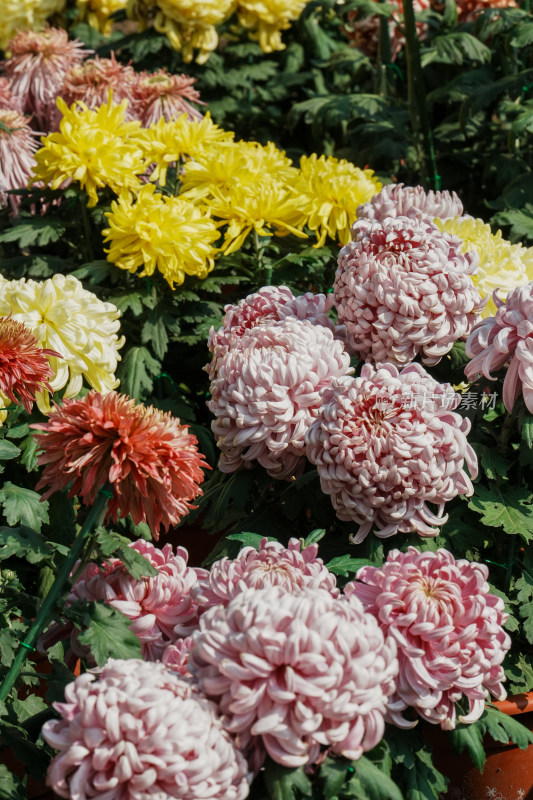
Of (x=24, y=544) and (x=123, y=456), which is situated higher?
(x=123, y=456)

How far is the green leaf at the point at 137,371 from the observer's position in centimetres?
218

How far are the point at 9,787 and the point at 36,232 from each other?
1.47 meters

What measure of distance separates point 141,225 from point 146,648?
1.02m

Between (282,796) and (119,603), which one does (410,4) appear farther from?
(282,796)

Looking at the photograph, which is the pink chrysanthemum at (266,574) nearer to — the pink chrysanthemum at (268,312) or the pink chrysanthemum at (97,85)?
the pink chrysanthemum at (268,312)

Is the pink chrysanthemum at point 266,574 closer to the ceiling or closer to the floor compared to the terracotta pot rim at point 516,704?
closer to the ceiling

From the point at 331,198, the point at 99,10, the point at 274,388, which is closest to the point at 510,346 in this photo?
the point at 274,388

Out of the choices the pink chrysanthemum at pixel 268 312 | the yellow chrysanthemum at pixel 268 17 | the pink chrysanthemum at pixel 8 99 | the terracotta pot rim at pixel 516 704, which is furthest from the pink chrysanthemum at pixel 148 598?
the yellow chrysanthemum at pixel 268 17

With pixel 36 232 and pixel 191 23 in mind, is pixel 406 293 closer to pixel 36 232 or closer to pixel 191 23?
pixel 36 232

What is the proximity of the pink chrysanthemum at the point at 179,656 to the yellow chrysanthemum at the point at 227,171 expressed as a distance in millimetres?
→ 1257

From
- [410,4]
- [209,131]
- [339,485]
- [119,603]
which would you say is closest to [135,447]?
[119,603]

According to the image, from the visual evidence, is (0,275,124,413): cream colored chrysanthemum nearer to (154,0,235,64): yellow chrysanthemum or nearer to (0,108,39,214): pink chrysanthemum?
(0,108,39,214): pink chrysanthemum

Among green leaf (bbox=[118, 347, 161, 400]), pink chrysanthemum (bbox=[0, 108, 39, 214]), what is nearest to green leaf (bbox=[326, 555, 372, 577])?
green leaf (bbox=[118, 347, 161, 400])

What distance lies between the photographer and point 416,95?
301 cm
